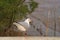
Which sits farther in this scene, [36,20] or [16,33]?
[36,20]

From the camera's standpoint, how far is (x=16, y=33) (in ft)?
10.5

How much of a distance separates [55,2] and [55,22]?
1.09 meters

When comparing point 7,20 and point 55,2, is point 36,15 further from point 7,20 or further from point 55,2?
point 7,20

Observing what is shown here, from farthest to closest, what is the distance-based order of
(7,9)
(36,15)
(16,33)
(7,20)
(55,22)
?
1. (36,15)
2. (55,22)
3. (16,33)
4. (7,20)
5. (7,9)

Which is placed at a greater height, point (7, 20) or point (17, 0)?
point (17, 0)

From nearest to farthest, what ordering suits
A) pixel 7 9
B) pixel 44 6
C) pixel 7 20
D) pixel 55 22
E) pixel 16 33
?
pixel 7 9 → pixel 7 20 → pixel 16 33 → pixel 55 22 → pixel 44 6

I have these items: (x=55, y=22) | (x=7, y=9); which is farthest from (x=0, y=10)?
(x=55, y=22)

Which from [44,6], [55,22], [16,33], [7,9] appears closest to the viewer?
[7,9]

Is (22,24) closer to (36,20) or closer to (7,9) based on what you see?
(7,9)

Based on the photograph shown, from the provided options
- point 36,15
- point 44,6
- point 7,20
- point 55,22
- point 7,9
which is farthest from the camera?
point 44,6

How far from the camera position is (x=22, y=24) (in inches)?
127

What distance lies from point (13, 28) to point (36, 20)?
4.16ft

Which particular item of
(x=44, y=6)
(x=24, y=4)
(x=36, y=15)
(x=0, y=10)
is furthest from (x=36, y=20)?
(x=0, y=10)

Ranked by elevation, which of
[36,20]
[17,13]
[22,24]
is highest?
[17,13]
